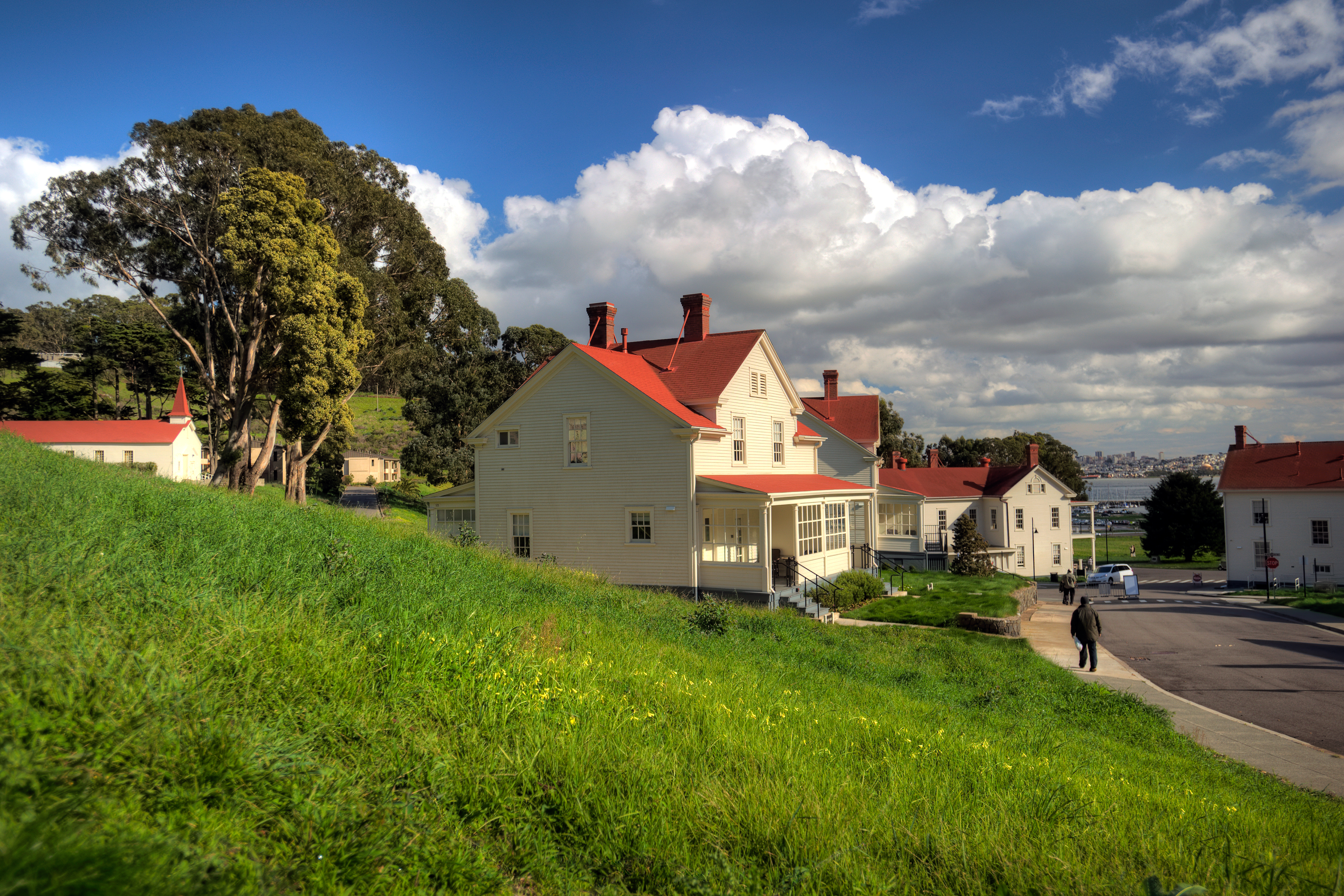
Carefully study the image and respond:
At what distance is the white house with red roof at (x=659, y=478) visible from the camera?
2328 centimetres

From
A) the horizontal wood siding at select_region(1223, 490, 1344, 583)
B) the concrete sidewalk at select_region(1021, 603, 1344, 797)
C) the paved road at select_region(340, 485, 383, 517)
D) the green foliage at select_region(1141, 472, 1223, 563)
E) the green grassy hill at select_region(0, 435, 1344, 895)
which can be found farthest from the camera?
the green foliage at select_region(1141, 472, 1223, 563)

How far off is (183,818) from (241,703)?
3.31 ft

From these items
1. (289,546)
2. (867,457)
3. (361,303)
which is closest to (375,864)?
(289,546)

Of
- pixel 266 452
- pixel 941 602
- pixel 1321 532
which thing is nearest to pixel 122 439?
pixel 266 452

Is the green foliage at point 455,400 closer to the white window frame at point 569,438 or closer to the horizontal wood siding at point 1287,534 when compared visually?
the white window frame at point 569,438

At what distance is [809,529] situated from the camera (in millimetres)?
25078

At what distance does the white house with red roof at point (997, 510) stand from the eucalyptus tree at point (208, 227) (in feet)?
112

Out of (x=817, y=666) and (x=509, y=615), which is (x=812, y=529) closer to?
(x=817, y=666)

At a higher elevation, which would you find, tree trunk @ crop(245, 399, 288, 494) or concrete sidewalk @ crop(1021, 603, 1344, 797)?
tree trunk @ crop(245, 399, 288, 494)

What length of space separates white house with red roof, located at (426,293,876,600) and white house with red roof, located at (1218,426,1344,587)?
117 ft

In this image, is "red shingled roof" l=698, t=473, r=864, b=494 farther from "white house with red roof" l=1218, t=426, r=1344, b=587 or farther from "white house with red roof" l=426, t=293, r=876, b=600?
"white house with red roof" l=1218, t=426, r=1344, b=587

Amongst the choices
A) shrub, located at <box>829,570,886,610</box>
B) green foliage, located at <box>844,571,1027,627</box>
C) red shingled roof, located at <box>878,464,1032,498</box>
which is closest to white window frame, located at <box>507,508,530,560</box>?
shrub, located at <box>829,570,886,610</box>

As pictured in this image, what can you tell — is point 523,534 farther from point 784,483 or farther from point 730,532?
point 784,483

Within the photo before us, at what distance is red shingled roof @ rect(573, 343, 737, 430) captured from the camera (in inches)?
945
